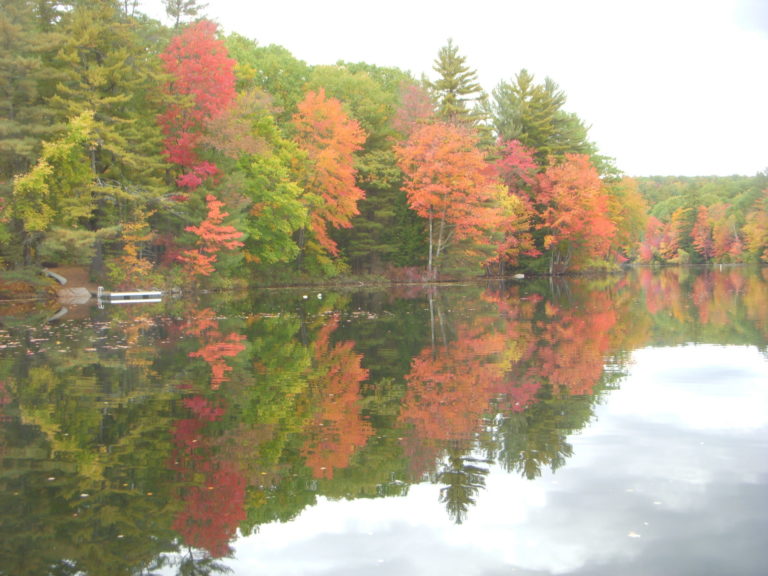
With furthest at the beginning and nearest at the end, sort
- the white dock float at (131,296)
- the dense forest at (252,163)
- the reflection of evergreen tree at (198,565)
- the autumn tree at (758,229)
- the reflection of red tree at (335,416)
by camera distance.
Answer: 1. the autumn tree at (758,229)
2. the white dock float at (131,296)
3. the dense forest at (252,163)
4. the reflection of red tree at (335,416)
5. the reflection of evergreen tree at (198,565)

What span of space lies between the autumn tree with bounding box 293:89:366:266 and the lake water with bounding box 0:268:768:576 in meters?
26.6

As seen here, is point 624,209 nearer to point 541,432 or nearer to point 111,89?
point 111,89

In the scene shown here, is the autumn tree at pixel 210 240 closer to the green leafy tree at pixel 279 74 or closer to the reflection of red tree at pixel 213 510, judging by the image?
the green leafy tree at pixel 279 74

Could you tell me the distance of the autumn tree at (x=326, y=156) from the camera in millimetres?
40594

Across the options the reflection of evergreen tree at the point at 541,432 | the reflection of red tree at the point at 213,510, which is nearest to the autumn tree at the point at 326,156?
the reflection of evergreen tree at the point at 541,432

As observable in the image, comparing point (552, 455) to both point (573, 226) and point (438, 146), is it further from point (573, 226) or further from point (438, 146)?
point (573, 226)

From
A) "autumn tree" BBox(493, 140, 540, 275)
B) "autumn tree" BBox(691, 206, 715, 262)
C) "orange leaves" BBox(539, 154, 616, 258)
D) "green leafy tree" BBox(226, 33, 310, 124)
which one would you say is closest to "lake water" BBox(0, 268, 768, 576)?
"green leafy tree" BBox(226, 33, 310, 124)

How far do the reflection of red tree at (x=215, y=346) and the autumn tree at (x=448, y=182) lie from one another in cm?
2380

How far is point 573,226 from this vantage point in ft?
182

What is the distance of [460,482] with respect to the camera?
666cm

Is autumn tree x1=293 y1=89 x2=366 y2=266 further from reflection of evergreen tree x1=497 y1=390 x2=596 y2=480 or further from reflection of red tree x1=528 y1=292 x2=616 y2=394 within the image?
reflection of evergreen tree x1=497 y1=390 x2=596 y2=480

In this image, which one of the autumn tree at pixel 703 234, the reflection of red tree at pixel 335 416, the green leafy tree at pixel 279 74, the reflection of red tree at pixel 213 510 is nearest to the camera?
the reflection of red tree at pixel 213 510

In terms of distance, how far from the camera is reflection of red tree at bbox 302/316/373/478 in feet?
24.2

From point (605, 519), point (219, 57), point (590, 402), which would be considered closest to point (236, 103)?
point (219, 57)
